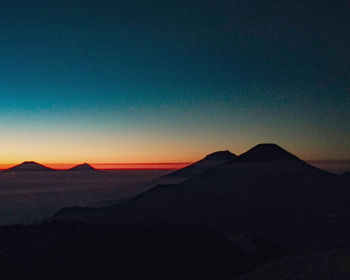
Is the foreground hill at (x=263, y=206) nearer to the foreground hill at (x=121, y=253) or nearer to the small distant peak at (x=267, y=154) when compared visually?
the small distant peak at (x=267, y=154)

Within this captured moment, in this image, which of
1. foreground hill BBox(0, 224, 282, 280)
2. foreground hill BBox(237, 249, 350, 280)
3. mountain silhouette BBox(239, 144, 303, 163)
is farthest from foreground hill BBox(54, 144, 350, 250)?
foreground hill BBox(237, 249, 350, 280)

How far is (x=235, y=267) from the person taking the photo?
33.0m

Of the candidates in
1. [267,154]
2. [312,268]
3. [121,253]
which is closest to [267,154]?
[267,154]

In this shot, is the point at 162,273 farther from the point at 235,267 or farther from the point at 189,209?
the point at 189,209

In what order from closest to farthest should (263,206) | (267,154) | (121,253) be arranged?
1. (121,253)
2. (263,206)
3. (267,154)

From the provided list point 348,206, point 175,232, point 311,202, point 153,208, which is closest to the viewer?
point 175,232

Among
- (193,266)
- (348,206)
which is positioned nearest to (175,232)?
(193,266)

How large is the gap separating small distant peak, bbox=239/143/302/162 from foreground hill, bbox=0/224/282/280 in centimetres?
11932

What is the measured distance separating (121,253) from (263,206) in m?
69.7

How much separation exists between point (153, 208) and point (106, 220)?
15.1m

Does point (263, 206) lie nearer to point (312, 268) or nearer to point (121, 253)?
point (121, 253)

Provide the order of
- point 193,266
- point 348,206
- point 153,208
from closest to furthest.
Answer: point 193,266 < point 153,208 < point 348,206

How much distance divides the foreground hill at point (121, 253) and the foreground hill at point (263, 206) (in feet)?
30.4

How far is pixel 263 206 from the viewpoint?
310 ft
